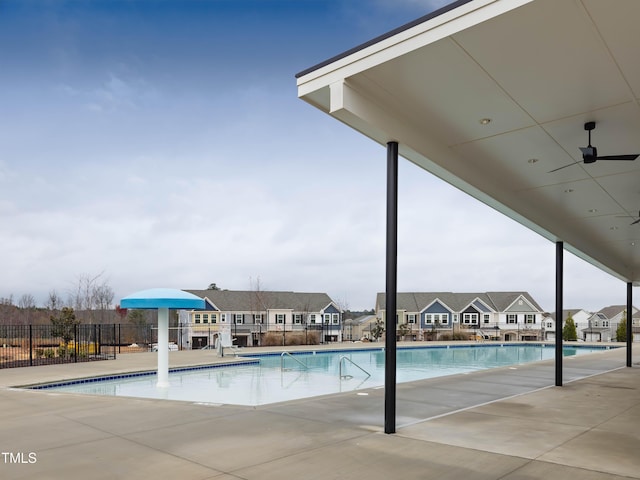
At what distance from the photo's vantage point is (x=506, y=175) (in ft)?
23.8

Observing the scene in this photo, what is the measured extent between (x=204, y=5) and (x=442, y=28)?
1237 centimetres

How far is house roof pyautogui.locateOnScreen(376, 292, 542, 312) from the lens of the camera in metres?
45.0

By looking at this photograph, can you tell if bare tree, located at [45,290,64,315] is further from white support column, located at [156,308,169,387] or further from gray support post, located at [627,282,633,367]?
gray support post, located at [627,282,633,367]

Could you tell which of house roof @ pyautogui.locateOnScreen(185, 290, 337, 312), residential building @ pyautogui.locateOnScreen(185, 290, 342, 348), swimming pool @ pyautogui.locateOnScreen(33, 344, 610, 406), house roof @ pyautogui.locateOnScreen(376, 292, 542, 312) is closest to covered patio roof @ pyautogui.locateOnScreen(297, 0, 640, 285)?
swimming pool @ pyautogui.locateOnScreen(33, 344, 610, 406)

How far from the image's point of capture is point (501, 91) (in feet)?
15.5

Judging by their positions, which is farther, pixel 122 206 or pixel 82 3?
pixel 122 206

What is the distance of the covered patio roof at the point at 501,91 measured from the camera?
12.1 ft

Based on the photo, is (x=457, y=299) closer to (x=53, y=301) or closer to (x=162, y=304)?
(x=53, y=301)

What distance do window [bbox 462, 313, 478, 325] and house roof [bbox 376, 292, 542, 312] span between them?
2.45 feet

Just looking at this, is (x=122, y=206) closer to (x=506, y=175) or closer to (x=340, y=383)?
(x=340, y=383)

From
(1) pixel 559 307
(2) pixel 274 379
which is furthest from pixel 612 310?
(2) pixel 274 379

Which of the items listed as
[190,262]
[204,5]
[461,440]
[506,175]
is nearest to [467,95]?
[506,175]

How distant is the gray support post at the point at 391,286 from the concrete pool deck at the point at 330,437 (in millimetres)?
325

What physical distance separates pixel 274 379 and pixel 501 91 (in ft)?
29.8
